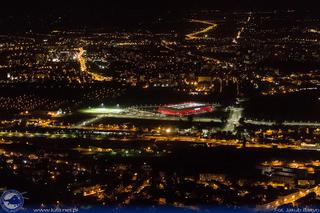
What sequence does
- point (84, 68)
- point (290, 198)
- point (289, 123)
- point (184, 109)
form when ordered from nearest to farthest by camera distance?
point (290, 198) < point (289, 123) < point (184, 109) < point (84, 68)

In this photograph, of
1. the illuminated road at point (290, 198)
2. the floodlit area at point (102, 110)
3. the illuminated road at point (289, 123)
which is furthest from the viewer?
the floodlit area at point (102, 110)

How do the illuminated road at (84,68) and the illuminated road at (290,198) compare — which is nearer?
the illuminated road at (290,198)

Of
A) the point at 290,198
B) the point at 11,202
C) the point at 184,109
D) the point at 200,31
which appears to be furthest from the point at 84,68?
the point at 11,202

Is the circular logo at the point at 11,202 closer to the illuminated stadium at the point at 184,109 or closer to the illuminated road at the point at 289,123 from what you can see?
the illuminated road at the point at 289,123

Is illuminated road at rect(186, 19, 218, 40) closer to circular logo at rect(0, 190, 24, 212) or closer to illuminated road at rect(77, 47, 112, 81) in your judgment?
illuminated road at rect(77, 47, 112, 81)

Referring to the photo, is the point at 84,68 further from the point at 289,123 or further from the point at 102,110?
the point at 289,123

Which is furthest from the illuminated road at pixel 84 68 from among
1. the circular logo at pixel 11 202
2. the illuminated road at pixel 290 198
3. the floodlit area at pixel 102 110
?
the circular logo at pixel 11 202

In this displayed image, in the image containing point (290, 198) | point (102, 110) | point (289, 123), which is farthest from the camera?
point (102, 110)

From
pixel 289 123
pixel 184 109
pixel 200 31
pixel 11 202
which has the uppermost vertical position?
pixel 11 202
